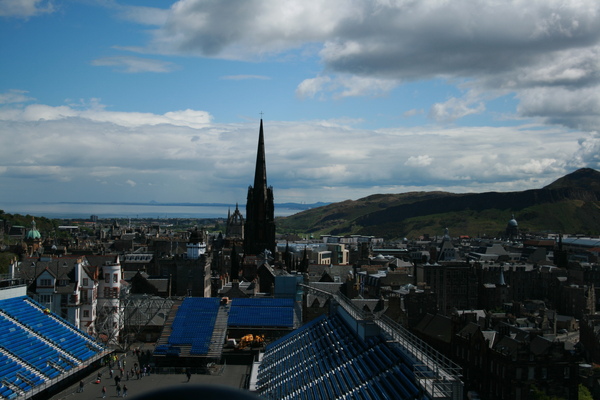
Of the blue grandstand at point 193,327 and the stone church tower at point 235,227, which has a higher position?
the stone church tower at point 235,227

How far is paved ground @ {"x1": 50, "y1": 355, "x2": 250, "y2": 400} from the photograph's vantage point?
123 feet

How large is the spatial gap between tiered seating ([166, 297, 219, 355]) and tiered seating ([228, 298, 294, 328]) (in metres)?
2.06

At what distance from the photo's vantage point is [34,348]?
3969cm

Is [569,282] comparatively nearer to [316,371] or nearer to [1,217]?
[316,371]

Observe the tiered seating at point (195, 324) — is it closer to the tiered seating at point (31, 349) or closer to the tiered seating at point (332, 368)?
the tiered seating at point (332, 368)

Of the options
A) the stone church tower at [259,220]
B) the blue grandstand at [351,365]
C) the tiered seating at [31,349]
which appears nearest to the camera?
Answer: the blue grandstand at [351,365]

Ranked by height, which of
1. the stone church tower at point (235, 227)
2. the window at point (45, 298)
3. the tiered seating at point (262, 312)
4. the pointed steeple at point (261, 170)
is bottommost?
the tiered seating at point (262, 312)

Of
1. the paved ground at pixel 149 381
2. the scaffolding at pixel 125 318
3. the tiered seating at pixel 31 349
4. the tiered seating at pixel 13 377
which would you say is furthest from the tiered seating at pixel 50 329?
the scaffolding at pixel 125 318

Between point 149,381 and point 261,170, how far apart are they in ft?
232

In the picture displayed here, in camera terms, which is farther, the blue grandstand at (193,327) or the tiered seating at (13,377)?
the blue grandstand at (193,327)

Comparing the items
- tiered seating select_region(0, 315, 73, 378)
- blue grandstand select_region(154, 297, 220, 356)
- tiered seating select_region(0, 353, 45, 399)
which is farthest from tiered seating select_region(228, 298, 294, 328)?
tiered seating select_region(0, 353, 45, 399)

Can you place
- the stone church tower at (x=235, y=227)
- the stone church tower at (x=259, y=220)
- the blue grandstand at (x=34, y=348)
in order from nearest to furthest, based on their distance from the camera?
the blue grandstand at (x=34, y=348) < the stone church tower at (x=259, y=220) < the stone church tower at (x=235, y=227)

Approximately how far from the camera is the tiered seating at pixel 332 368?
26.1 m

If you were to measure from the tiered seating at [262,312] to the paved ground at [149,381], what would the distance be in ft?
25.0
